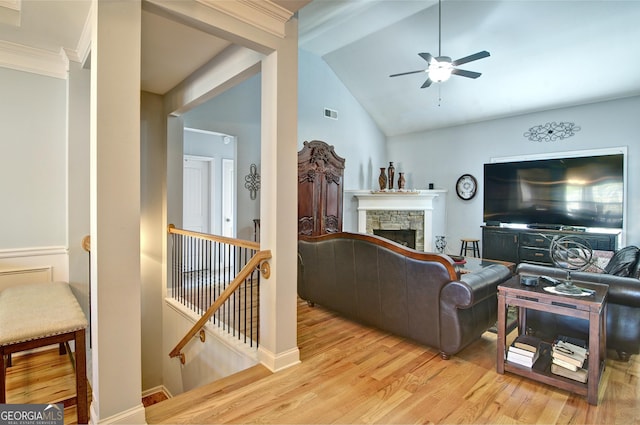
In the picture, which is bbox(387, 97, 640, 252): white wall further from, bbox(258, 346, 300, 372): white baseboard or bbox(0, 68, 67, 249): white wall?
bbox(0, 68, 67, 249): white wall

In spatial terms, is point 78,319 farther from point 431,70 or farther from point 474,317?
point 431,70

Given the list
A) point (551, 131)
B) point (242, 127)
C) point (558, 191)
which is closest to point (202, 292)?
point (242, 127)

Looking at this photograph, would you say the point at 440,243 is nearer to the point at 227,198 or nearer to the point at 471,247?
the point at 471,247

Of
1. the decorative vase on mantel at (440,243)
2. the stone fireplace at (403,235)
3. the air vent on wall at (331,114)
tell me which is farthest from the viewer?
the decorative vase on mantel at (440,243)

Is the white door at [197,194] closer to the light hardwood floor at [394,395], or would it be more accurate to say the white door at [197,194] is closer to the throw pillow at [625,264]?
the light hardwood floor at [394,395]

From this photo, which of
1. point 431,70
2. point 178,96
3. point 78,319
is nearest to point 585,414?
point 78,319

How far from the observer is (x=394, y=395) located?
208 centimetres

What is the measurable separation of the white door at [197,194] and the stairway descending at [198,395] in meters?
4.44

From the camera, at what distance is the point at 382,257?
2854 mm

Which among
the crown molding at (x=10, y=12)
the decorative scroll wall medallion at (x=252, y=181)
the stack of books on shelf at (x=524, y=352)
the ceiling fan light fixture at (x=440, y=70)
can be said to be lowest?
the stack of books on shelf at (x=524, y=352)

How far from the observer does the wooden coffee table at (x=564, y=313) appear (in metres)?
1.95

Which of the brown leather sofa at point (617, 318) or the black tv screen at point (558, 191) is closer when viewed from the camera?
the brown leather sofa at point (617, 318)

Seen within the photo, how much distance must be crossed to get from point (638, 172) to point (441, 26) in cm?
383

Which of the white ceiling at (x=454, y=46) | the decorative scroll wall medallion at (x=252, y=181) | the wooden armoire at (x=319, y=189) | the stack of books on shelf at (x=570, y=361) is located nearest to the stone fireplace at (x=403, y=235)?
the wooden armoire at (x=319, y=189)
